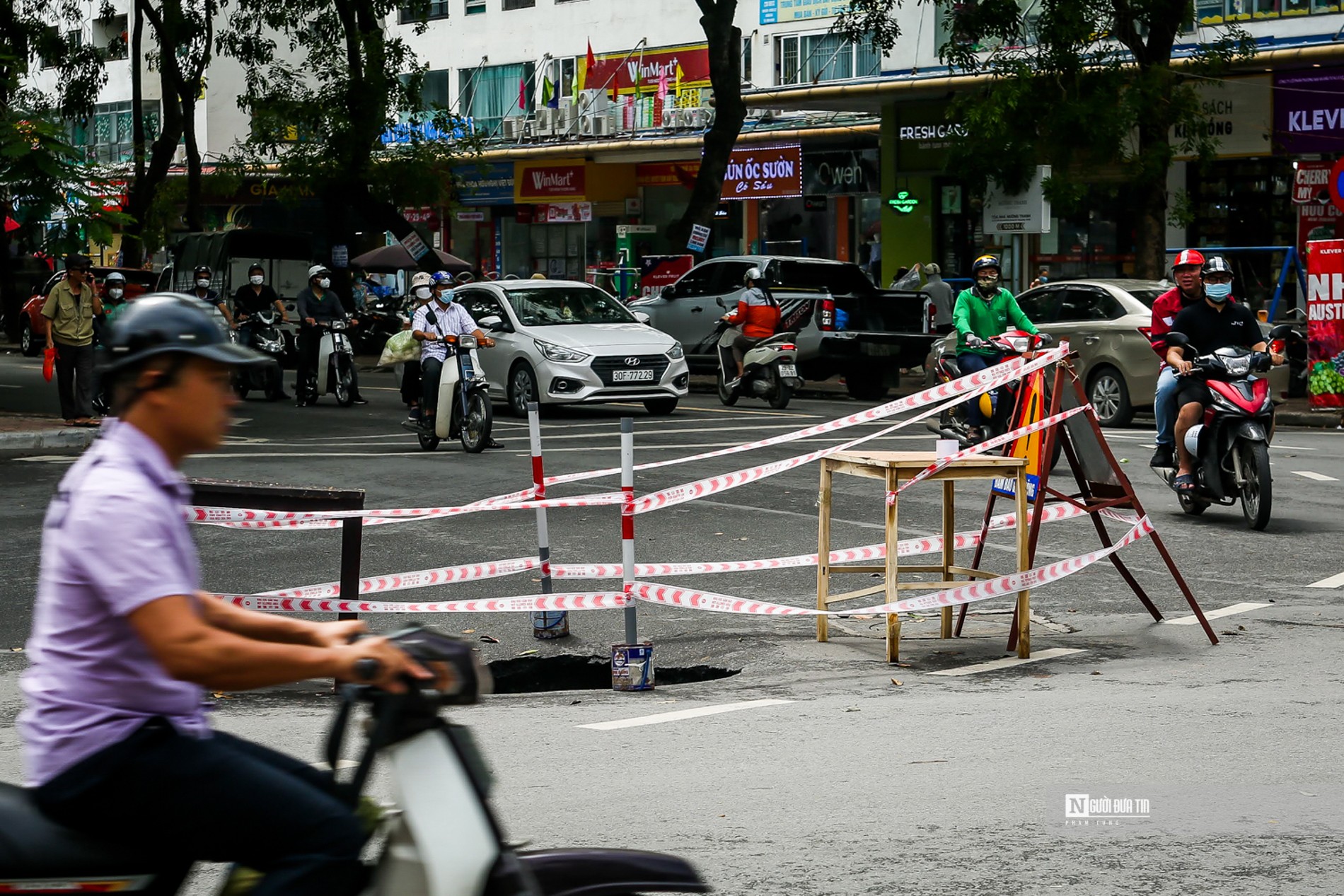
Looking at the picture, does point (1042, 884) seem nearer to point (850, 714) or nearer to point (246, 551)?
point (850, 714)

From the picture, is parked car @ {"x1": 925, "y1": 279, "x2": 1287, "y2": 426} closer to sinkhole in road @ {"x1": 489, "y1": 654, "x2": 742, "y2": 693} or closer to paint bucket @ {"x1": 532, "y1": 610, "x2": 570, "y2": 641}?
paint bucket @ {"x1": 532, "y1": 610, "x2": 570, "y2": 641}

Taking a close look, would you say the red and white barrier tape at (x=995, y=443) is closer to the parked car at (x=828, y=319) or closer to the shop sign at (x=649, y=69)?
the parked car at (x=828, y=319)

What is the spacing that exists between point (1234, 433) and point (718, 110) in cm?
1930

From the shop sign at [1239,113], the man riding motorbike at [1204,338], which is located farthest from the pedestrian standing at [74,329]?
the shop sign at [1239,113]

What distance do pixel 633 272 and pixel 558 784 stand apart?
1452 inches

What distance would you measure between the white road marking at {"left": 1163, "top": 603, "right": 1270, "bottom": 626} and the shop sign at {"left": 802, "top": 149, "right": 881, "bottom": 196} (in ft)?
91.5

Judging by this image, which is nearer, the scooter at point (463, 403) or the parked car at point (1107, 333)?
the scooter at point (463, 403)

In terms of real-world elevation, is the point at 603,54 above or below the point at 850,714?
above

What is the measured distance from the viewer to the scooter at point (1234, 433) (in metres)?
11.5

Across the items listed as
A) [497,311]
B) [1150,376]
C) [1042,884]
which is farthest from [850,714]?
[497,311]

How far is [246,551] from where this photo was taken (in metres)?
11.1

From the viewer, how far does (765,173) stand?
39.3 meters

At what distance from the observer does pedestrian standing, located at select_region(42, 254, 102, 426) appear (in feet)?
59.5

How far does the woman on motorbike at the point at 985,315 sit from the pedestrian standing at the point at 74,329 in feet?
31.4
